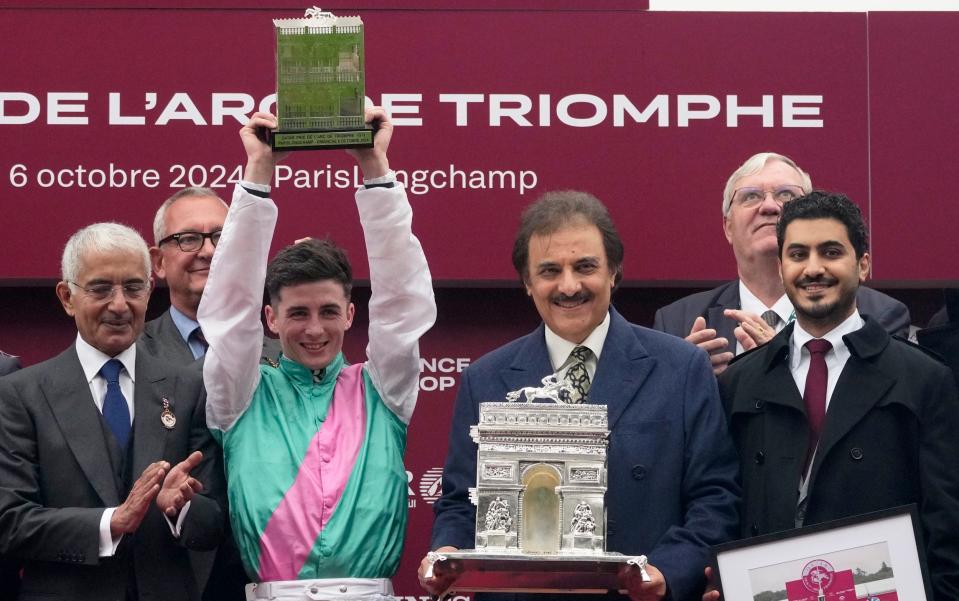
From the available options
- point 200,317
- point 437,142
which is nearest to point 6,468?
point 200,317

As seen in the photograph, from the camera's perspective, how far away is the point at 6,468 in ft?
15.4

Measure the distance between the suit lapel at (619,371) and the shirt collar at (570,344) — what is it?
0.9 inches

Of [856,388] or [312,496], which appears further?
[312,496]

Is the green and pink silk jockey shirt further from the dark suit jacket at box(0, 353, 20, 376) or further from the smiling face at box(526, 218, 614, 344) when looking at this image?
the dark suit jacket at box(0, 353, 20, 376)

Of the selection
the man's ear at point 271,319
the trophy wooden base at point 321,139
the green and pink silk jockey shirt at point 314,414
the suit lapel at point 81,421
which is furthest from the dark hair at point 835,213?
the suit lapel at point 81,421

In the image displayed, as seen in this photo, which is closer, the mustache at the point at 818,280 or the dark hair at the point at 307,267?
the mustache at the point at 818,280

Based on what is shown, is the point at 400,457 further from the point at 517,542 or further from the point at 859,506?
the point at 859,506

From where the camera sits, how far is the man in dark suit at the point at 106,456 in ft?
15.1

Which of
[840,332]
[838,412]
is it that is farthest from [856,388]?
[840,332]

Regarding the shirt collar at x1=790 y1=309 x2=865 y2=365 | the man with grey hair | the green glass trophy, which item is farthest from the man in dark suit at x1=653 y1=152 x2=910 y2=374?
the man with grey hair

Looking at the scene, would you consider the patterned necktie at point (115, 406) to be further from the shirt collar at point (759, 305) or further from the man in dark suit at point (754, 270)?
the shirt collar at point (759, 305)

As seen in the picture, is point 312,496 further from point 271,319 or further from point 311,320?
point 271,319

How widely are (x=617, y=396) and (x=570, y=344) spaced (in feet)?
0.82

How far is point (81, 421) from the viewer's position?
15.7ft
